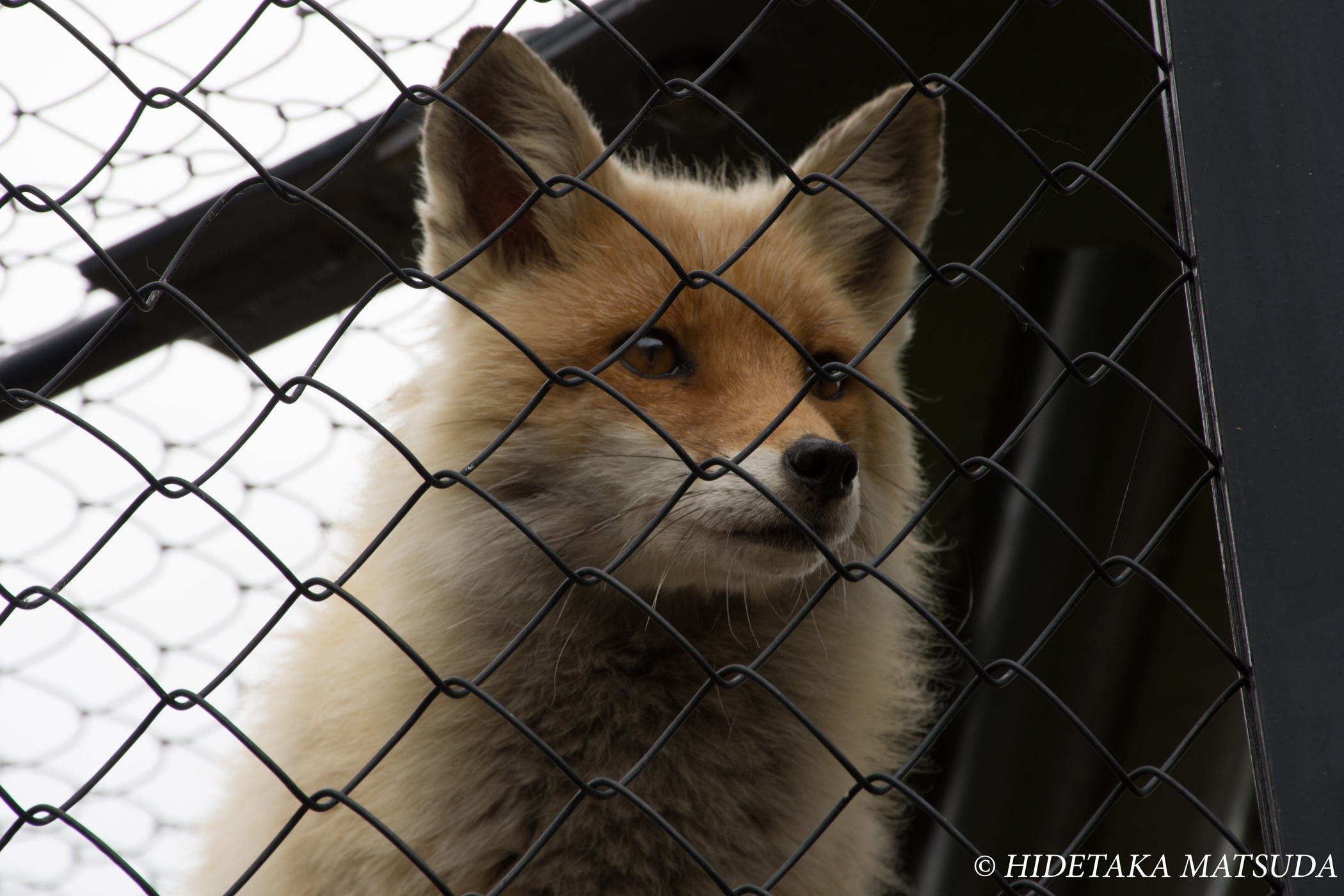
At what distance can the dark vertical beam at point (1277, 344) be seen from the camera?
4.86 feet

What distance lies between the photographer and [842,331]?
274cm

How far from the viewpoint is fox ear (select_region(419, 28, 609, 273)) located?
239 cm

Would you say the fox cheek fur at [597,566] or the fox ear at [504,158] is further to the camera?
the fox ear at [504,158]

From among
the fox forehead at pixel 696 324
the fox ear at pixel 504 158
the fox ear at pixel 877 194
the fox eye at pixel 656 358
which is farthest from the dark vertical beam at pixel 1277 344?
the fox ear at pixel 504 158

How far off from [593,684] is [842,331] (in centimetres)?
113

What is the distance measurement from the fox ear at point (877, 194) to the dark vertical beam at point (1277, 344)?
3.10 feet

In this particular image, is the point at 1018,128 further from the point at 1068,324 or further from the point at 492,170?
the point at 492,170

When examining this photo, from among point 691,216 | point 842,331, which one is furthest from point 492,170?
point 842,331

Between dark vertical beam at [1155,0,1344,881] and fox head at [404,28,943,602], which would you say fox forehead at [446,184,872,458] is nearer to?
fox head at [404,28,943,602]

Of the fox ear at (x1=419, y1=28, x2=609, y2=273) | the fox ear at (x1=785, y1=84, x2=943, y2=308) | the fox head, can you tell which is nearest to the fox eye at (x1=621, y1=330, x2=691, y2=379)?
the fox head

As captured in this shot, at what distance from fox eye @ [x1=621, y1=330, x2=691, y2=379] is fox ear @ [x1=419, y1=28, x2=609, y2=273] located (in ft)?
1.42

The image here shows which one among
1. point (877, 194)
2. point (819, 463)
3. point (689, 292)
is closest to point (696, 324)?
point (689, 292)

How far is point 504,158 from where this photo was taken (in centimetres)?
256

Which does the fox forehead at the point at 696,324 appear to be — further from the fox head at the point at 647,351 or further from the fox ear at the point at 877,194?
the fox ear at the point at 877,194
